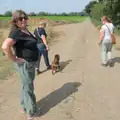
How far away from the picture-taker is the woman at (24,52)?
7.16 m

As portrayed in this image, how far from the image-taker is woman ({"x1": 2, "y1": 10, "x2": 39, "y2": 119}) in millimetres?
7156

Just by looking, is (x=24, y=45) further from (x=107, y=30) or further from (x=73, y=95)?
(x=107, y=30)

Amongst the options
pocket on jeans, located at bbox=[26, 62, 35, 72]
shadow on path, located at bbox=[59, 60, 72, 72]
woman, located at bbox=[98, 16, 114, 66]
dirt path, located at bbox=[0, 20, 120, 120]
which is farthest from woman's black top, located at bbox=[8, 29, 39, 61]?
woman, located at bbox=[98, 16, 114, 66]

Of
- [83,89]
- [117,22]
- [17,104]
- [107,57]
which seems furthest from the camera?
[117,22]

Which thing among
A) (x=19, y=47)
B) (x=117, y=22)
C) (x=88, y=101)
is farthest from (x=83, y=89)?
(x=117, y=22)

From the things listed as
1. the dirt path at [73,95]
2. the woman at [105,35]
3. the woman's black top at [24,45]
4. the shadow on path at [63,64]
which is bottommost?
the shadow on path at [63,64]

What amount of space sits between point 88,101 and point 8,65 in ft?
21.7

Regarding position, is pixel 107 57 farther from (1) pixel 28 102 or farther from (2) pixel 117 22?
(2) pixel 117 22

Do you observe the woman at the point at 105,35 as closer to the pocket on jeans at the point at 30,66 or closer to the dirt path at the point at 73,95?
the dirt path at the point at 73,95

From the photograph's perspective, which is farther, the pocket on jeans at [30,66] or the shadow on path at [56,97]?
the shadow on path at [56,97]

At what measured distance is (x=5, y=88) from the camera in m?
10.5

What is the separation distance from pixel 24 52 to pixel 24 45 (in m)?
0.15

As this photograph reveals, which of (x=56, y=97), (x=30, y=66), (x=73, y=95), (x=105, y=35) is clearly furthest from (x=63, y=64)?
(x=30, y=66)

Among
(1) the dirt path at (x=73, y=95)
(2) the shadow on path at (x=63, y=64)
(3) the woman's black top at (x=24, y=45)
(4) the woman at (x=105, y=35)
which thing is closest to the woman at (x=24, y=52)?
(3) the woman's black top at (x=24, y=45)
